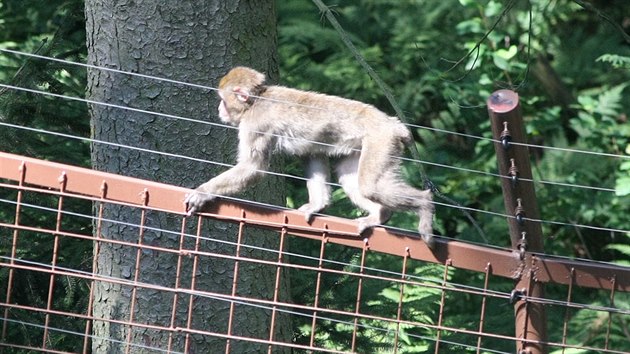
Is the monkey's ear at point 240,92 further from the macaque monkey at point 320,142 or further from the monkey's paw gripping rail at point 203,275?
the monkey's paw gripping rail at point 203,275

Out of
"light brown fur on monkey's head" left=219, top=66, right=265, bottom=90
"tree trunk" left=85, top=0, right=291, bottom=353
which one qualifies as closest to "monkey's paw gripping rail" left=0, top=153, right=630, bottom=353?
"tree trunk" left=85, top=0, right=291, bottom=353

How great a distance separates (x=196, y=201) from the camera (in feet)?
12.8

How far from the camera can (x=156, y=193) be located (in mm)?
3869

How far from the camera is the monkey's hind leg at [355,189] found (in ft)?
15.1

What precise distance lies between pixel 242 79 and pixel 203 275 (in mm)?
938

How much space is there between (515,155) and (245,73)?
5.26ft

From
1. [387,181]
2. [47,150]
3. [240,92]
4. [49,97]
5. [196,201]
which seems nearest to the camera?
[196,201]

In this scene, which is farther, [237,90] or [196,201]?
[237,90]

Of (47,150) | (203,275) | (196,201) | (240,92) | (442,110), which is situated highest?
(442,110)

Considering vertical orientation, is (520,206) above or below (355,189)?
below

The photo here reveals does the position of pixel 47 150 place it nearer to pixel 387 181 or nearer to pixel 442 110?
pixel 387 181

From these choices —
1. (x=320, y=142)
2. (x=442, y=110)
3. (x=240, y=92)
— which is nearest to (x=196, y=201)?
(x=240, y=92)

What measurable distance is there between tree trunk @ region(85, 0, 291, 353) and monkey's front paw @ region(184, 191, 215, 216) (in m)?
0.80

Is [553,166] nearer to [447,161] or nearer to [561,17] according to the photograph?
[447,161]
